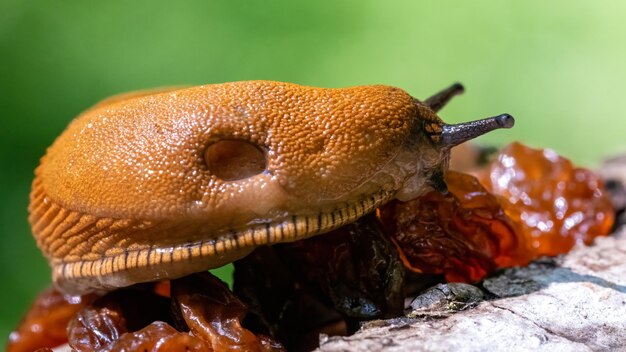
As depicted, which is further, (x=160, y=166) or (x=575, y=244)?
(x=575, y=244)

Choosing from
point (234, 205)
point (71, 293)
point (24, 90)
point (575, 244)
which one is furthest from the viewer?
point (24, 90)

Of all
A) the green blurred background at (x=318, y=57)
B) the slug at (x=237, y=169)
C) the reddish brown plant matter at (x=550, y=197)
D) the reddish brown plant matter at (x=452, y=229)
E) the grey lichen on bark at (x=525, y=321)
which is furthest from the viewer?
the green blurred background at (x=318, y=57)

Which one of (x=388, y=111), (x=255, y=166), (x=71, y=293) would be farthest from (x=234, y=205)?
(x=71, y=293)

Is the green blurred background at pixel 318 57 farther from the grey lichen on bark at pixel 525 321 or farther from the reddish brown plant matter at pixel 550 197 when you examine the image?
the grey lichen on bark at pixel 525 321

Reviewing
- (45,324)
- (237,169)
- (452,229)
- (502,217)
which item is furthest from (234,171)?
(45,324)

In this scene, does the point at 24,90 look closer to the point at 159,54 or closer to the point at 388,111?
the point at 159,54

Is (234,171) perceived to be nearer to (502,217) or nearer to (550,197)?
(502,217)

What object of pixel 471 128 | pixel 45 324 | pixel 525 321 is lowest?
pixel 525 321

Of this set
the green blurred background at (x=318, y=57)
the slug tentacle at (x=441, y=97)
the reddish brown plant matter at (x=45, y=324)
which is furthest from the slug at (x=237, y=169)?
the green blurred background at (x=318, y=57)
